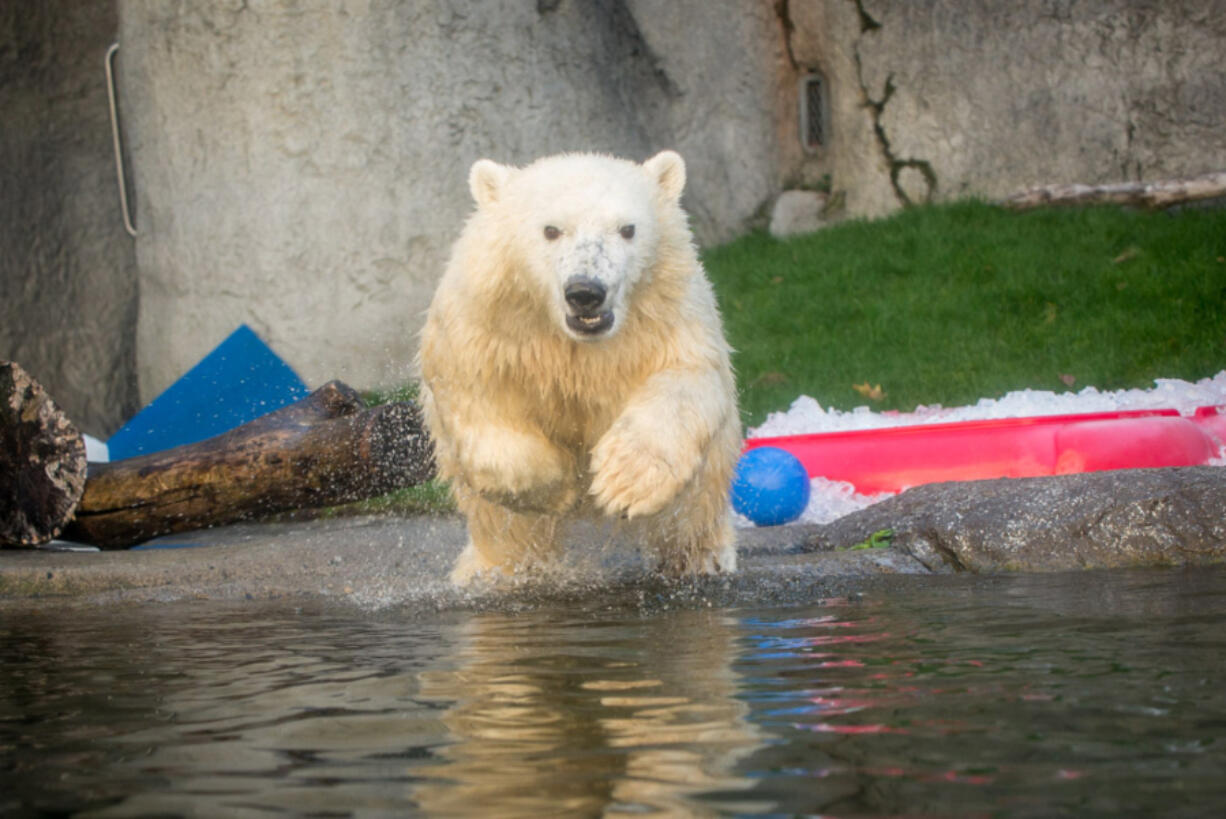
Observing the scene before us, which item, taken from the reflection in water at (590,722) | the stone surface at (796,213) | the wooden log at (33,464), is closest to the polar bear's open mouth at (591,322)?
the reflection in water at (590,722)

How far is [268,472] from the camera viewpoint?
5.50 meters

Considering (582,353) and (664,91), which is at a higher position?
(664,91)

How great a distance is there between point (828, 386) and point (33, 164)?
563 cm

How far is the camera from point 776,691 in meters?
2.17

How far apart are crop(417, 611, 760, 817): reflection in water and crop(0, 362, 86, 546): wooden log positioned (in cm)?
308

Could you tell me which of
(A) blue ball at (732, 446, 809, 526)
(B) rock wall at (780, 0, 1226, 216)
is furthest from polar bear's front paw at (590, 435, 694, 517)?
(B) rock wall at (780, 0, 1226, 216)

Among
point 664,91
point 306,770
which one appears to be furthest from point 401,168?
point 306,770

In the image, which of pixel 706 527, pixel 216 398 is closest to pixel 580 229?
pixel 706 527

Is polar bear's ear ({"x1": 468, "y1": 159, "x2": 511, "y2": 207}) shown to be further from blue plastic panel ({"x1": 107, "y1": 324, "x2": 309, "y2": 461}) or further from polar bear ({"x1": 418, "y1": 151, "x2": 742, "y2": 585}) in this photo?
blue plastic panel ({"x1": 107, "y1": 324, "x2": 309, "y2": 461})

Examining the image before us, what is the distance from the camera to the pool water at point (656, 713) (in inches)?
64.6

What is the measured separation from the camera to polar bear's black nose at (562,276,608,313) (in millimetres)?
3430

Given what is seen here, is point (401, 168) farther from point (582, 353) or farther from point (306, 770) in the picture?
point (306, 770)

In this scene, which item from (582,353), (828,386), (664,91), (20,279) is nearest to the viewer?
(582,353)

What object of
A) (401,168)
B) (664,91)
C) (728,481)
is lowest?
(728,481)
